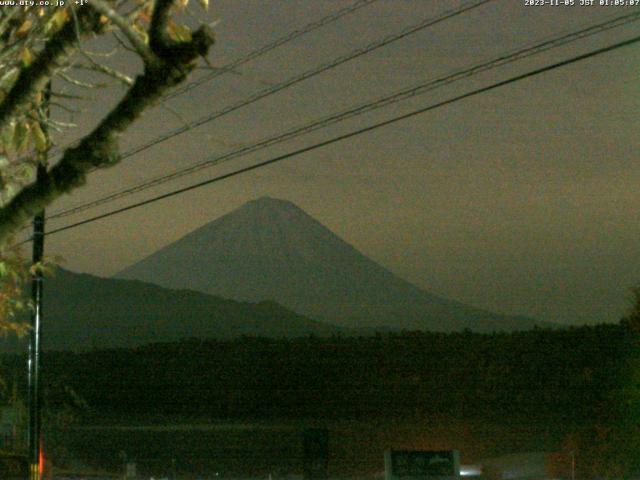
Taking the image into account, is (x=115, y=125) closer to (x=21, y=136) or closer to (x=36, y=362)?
(x=21, y=136)

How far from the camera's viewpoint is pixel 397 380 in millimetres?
69875

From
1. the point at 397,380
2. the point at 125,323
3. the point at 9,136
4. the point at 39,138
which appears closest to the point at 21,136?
the point at 39,138

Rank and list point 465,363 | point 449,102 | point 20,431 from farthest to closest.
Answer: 1. point 465,363
2. point 20,431
3. point 449,102

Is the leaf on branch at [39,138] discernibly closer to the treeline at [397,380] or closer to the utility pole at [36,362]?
the utility pole at [36,362]

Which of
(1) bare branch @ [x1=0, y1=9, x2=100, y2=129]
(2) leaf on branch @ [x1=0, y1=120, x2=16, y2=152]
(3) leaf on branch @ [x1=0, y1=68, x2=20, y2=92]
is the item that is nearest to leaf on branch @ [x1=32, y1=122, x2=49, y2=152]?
(2) leaf on branch @ [x1=0, y1=120, x2=16, y2=152]

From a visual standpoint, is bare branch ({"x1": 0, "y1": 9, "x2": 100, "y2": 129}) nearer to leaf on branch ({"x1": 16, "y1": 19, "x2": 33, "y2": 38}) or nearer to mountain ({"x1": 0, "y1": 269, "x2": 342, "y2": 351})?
leaf on branch ({"x1": 16, "y1": 19, "x2": 33, "y2": 38})

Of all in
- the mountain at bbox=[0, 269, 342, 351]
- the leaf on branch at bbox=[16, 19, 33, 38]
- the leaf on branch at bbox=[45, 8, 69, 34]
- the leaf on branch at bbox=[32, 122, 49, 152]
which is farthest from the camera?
the mountain at bbox=[0, 269, 342, 351]

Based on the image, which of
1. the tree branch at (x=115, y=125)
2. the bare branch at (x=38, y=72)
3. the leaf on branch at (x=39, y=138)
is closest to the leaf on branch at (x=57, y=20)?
the leaf on branch at (x=39, y=138)

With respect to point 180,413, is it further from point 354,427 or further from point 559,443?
point 559,443

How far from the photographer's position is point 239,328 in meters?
180

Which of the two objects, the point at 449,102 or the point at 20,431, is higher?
the point at 449,102

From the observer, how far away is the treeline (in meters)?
45.3

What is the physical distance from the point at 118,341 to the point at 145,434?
10626 centimetres

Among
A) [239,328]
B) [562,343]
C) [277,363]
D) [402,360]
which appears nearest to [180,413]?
[277,363]
